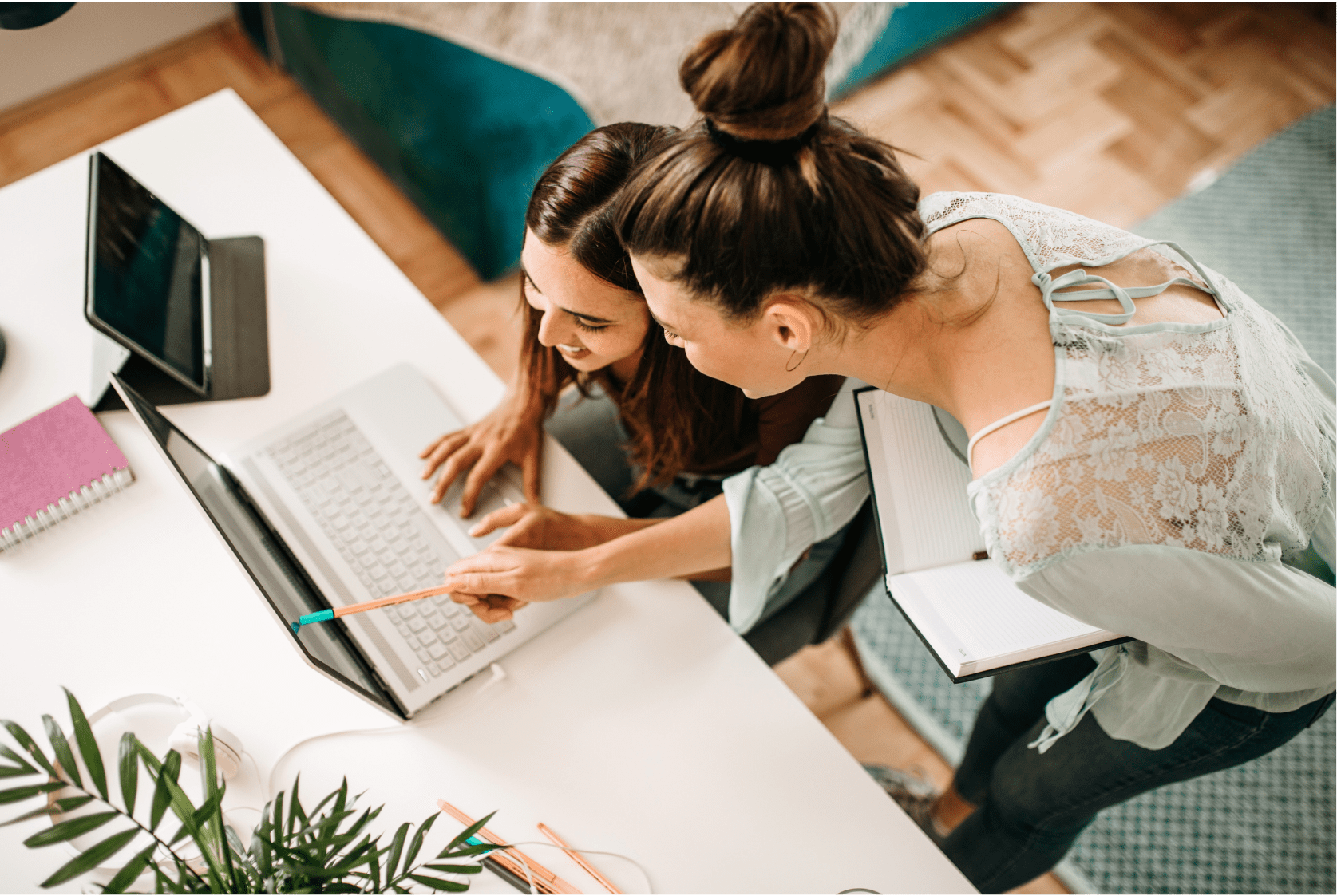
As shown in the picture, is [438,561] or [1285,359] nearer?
[1285,359]

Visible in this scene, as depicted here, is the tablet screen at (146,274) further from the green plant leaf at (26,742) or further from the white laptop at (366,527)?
the green plant leaf at (26,742)

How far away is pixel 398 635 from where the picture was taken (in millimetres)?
896

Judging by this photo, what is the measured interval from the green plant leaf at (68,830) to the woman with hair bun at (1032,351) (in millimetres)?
364

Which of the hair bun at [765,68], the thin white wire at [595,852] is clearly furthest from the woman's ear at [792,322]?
the thin white wire at [595,852]

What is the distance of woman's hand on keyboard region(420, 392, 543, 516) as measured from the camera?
3.21 ft

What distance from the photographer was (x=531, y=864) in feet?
2.67

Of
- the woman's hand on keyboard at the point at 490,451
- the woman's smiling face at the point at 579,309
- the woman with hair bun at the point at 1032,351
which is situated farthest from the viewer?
the woman's hand on keyboard at the point at 490,451

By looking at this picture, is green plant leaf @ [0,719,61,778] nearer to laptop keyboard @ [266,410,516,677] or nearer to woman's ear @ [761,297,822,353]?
laptop keyboard @ [266,410,516,677]

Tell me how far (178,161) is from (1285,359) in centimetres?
136

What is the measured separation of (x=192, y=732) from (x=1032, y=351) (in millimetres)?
833

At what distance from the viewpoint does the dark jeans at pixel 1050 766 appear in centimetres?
93

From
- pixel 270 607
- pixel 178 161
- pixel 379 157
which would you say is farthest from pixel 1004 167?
pixel 270 607

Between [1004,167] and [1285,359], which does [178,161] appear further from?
[1004,167]

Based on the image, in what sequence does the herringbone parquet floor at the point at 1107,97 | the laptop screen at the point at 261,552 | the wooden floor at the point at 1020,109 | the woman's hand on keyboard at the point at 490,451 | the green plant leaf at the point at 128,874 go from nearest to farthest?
the green plant leaf at the point at 128,874, the laptop screen at the point at 261,552, the woman's hand on keyboard at the point at 490,451, the wooden floor at the point at 1020,109, the herringbone parquet floor at the point at 1107,97
